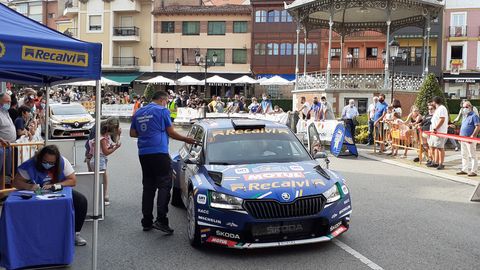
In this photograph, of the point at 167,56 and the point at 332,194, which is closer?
the point at 332,194

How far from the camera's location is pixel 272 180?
6.02 metres

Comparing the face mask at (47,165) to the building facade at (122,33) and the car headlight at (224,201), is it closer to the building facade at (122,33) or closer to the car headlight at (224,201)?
the car headlight at (224,201)

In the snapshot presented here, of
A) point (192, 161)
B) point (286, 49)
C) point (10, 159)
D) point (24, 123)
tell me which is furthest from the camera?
point (286, 49)

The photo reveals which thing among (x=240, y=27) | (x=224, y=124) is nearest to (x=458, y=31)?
(x=240, y=27)

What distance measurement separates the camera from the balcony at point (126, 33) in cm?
5403

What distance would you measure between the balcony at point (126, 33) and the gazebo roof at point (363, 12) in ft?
96.2

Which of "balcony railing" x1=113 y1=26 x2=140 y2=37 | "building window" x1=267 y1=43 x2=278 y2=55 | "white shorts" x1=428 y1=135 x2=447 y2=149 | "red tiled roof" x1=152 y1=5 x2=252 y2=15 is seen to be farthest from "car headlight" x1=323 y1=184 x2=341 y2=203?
"balcony railing" x1=113 y1=26 x2=140 y2=37

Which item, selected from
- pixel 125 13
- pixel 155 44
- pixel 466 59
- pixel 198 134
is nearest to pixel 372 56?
pixel 466 59

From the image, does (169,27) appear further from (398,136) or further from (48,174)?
(48,174)

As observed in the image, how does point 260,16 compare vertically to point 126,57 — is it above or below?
above

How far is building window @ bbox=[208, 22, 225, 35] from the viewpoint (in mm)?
53156

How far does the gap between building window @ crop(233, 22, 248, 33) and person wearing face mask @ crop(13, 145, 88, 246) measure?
47.9m

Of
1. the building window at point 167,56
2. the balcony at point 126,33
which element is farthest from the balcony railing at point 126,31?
the building window at point 167,56

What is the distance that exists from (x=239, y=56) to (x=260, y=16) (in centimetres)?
456
